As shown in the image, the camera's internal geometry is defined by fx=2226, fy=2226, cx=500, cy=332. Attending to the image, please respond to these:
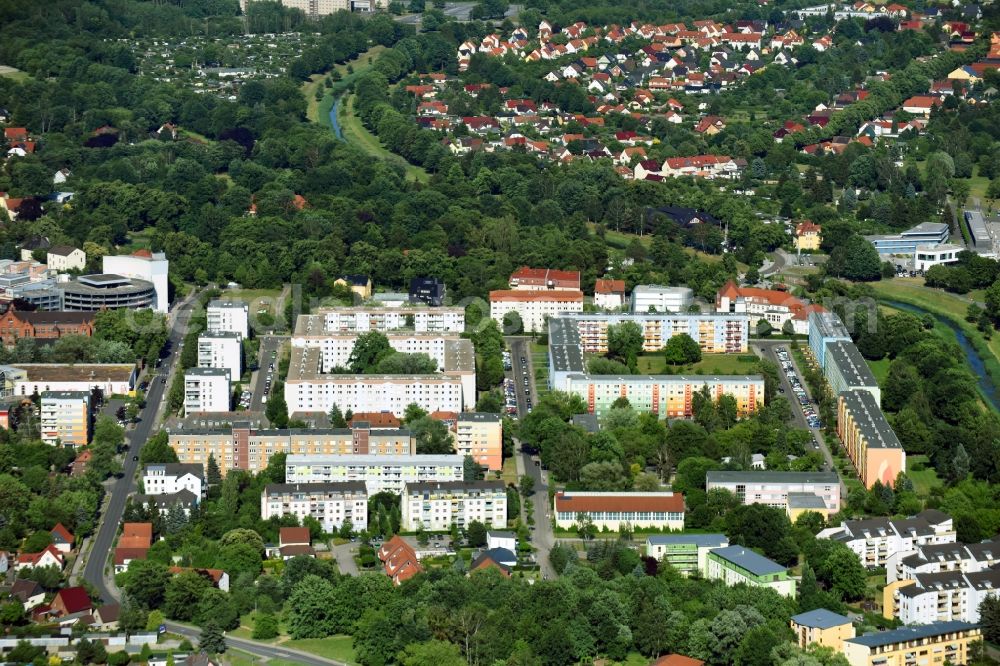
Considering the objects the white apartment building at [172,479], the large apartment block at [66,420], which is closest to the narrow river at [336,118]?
the large apartment block at [66,420]

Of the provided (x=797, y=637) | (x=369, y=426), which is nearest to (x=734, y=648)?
(x=797, y=637)

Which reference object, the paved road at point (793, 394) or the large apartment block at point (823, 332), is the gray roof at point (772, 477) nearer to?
the paved road at point (793, 394)

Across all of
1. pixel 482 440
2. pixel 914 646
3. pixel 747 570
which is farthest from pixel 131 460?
pixel 914 646

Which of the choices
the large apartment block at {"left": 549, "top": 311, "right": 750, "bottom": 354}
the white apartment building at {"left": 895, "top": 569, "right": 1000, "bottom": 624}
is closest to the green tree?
the large apartment block at {"left": 549, "top": 311, "right": 750, "bottom": 354}

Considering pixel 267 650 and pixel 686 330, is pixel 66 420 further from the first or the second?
pixel 686 330

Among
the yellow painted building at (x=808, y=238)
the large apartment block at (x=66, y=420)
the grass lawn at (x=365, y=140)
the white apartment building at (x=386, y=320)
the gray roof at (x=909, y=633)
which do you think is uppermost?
the grass lawn at (x=365, y=140)

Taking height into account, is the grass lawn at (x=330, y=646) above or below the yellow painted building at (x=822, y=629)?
below

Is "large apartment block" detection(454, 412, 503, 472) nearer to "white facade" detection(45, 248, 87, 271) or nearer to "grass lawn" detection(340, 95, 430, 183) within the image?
"white facade" detection(45, 248, 87, 271)
